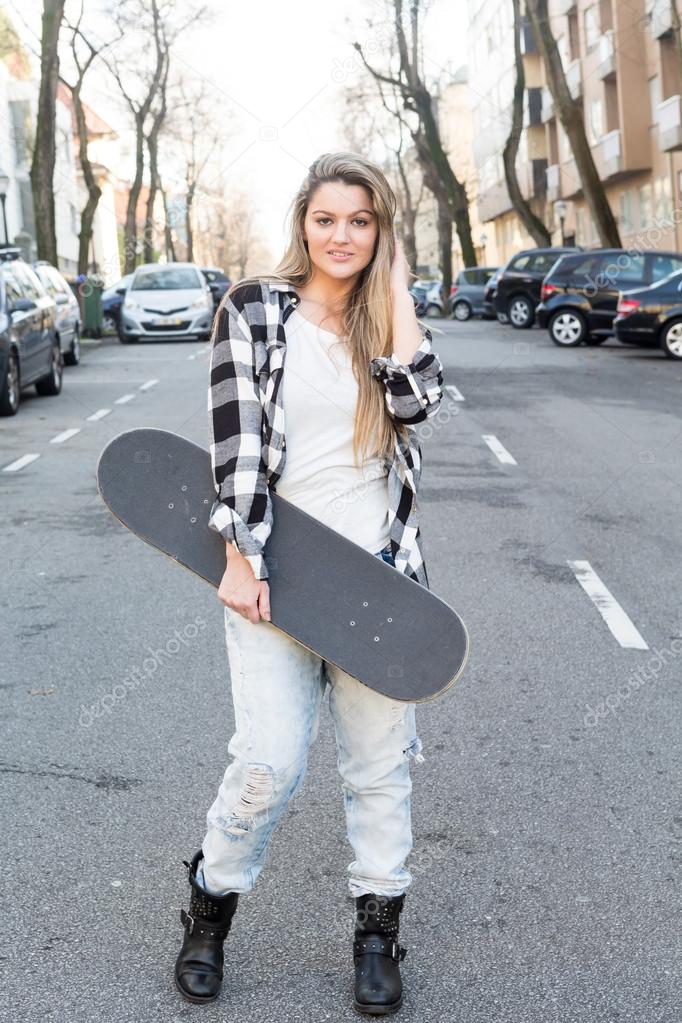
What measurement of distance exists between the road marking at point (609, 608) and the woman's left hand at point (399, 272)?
3382 millimetres

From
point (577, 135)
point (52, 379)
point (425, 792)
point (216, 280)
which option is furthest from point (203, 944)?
point (216, 280)

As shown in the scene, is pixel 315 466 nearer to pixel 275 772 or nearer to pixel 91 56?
pixel 275 772

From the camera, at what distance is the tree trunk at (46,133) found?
30562mm

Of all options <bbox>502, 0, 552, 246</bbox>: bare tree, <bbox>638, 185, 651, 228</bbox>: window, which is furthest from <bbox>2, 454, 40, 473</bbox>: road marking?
<bbox>638, 185, 651, 228</bbox>: window

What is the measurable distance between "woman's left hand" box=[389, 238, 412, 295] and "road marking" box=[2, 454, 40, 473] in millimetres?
9403

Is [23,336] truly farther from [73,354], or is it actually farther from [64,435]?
[73,354]

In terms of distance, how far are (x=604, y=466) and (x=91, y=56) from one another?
34.7m

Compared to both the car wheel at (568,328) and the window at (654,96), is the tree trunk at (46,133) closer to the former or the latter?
the car wheel at (568,328)

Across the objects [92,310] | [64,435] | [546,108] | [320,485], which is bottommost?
[64,435]

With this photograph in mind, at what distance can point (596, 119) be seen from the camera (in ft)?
160

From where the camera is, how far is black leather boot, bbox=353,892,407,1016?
306 centimetres

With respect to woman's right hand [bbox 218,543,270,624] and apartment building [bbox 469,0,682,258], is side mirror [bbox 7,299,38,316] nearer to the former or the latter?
woman's right hand [bbox 218,543,270,624]

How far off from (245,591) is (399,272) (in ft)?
2.53

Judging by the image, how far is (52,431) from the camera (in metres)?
14.9
